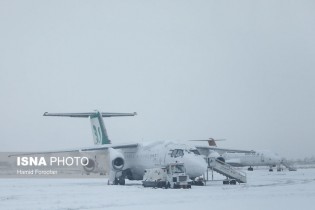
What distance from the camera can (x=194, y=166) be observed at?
24750mm

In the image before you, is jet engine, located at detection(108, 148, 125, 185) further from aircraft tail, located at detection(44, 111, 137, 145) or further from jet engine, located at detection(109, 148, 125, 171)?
aircraft tail, located at detection(44, 111, 137, 145)

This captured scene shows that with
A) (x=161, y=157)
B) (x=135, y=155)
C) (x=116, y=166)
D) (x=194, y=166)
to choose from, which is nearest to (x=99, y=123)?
(x=135, y=155)

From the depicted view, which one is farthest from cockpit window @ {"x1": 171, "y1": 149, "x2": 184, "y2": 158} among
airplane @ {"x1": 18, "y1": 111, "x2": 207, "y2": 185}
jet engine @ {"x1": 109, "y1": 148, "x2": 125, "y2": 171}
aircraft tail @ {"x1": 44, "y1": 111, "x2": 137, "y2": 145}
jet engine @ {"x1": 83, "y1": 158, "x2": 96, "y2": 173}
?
jet engine @ {"x1": 83, "y1": 158, "x2": 96, "y2": 173}

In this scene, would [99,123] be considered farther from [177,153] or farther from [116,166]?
[177,153]

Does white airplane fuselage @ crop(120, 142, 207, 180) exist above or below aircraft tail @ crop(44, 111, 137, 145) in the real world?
below

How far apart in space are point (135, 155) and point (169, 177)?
6.57 metres

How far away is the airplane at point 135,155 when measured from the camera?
25.2 meters

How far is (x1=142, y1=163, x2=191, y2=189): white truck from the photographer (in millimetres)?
23062

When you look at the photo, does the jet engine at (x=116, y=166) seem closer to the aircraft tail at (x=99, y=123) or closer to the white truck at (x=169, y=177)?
the white truck at (x=169, y=177)

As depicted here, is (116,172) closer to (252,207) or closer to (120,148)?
(120,148)

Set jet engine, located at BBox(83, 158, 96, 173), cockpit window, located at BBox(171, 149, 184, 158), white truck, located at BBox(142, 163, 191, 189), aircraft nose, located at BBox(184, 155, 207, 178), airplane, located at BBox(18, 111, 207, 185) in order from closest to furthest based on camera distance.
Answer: white truck, located at BBox(142, 163, 191, 189) → aircraft nose, located at BBox(184, 155, 207, 178) → airplane, located at BBox(18, 111, 207, 185) → cockpit window, located at BBox(171, 149, 184, 158) → jet engine, located at BBox(83, 158, 96, 173)

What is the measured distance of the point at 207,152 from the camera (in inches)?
1271

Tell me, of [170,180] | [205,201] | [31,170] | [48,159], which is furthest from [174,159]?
[31,170]

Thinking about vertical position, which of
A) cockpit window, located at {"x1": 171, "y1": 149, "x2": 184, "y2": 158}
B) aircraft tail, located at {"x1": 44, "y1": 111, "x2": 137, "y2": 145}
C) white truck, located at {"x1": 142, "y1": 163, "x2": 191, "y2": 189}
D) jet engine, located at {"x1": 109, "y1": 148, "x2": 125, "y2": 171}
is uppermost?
aircraft tail, located at {"x1": 44, "y1": 111, "x2": 137, "y2": 145}
